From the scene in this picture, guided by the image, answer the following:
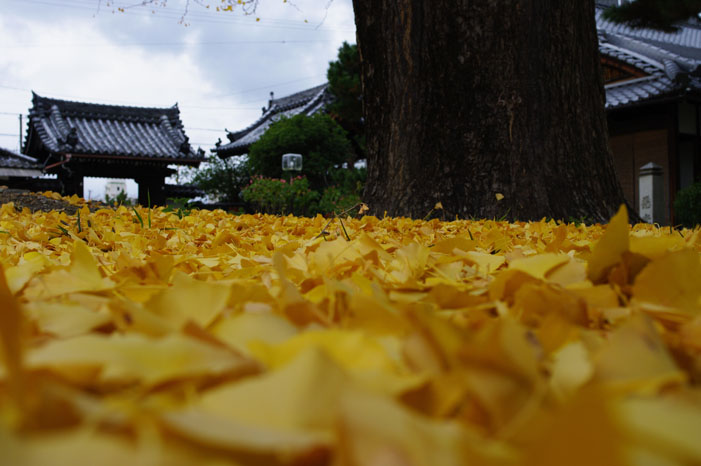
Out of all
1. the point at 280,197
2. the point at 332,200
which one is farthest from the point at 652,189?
the point at 280,197

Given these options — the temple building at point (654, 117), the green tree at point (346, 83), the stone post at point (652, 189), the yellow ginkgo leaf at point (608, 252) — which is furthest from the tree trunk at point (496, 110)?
the green tree at point (346, 83)

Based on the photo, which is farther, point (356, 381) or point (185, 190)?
point (185, 190)

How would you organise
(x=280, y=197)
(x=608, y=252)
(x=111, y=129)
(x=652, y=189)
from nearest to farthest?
(x=608, y=252), (x=652, y=189), (x=280, y=197), (x=111, y=129)

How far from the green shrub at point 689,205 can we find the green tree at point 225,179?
11.1 m

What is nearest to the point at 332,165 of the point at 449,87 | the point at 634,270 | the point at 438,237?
the point at 449,87

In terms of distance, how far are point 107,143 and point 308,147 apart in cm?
561

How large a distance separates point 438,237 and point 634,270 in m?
1.00

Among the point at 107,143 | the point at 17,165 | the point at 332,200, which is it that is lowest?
the point at 332,200

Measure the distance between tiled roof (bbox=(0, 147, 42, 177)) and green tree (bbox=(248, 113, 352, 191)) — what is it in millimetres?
6380

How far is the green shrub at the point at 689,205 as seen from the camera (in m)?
8.93

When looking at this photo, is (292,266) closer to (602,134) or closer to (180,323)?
(180,323)

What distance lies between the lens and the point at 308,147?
49.5 ft

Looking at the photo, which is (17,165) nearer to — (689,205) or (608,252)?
(689,205)

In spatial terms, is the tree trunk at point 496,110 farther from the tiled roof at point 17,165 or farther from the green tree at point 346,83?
the tiled roof at point 17,165
